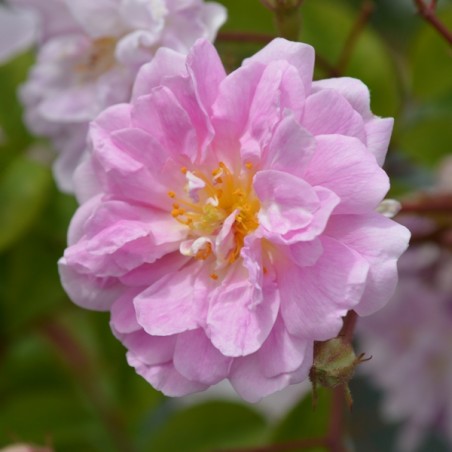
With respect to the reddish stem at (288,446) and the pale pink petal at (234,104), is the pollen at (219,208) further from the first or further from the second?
the reddish stem at (288,446)

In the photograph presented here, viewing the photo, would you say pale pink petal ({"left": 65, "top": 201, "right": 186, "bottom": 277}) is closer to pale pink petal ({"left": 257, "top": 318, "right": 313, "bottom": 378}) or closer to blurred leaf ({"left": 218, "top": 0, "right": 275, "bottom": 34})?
pale pink petal ({"left": 257, "top": 318, "right": 313, "bottom": 378})

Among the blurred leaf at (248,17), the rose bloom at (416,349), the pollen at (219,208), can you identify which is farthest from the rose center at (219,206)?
the rose bloom at (416,349)

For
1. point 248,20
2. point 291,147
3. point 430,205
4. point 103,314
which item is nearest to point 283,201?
point 291,147

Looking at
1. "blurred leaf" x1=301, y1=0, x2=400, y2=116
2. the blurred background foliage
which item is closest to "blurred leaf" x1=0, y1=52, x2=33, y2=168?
the blurred background foliage

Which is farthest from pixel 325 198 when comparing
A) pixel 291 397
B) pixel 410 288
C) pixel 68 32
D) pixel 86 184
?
pixel 291 397

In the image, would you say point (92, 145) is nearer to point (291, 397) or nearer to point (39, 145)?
point (39, 145)

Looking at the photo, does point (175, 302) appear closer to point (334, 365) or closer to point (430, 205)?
point (334, 365)
